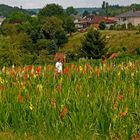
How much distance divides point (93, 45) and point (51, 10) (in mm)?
70453

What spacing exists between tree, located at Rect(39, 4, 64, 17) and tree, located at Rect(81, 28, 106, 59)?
2679 inches

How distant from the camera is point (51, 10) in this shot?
399ft

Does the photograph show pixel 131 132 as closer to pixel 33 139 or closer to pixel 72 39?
pixel 33 139

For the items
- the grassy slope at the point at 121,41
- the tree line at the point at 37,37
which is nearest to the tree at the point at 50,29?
the tree line at the point at 37,37

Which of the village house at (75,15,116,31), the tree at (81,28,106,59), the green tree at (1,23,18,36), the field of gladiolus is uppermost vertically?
the field of gladiolus

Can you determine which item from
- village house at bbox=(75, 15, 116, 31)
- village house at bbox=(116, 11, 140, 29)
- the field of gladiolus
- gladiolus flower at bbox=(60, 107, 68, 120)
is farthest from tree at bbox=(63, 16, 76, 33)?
gladiolus flower at bbox=(60, 107, 68, 120)

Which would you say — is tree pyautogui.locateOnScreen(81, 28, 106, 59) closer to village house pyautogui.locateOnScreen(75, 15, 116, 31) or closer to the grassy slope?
the grassy slope

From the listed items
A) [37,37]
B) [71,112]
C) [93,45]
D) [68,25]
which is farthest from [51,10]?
[71,112]

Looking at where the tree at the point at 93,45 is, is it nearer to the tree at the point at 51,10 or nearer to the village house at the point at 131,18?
the village house at the point at 131,18

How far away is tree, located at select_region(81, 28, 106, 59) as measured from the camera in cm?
5262

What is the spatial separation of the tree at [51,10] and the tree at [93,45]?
223ft

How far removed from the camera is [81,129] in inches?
257

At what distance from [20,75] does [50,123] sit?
11.4ft

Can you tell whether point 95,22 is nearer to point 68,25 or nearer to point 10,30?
point 68,25
